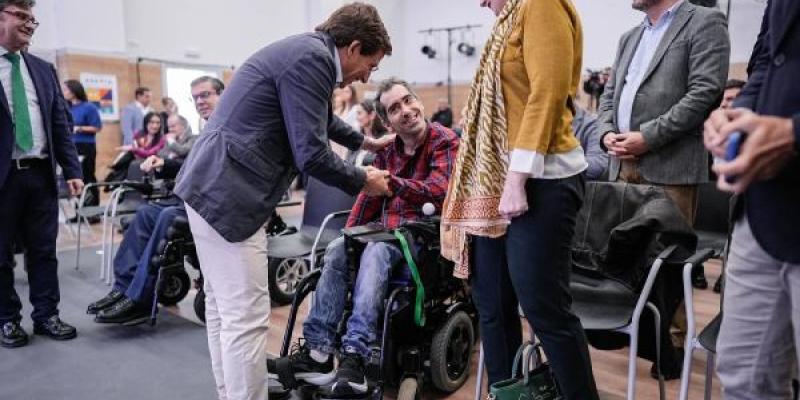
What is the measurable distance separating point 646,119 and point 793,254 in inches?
46.2

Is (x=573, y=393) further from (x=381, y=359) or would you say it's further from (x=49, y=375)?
(x=49, y=375)

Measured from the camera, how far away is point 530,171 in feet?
4.05

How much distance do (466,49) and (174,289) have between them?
8281 mm

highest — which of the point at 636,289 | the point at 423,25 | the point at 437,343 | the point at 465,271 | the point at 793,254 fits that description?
the point at 423,25

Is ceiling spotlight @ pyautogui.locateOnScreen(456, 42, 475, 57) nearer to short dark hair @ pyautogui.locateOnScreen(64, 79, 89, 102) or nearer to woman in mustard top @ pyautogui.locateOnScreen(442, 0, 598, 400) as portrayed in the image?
short dark hair @ pyautogui.locateOnScreen(64, 79, 89, 102)

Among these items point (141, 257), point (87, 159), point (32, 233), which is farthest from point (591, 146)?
point (87, 159)

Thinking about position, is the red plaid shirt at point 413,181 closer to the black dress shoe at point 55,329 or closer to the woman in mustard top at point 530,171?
the woman in mustard top at point 530,171

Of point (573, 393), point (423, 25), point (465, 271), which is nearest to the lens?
point (573, 393)

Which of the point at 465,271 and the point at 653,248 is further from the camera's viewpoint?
the point at 653,248

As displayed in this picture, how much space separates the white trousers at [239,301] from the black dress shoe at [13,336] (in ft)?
4.74

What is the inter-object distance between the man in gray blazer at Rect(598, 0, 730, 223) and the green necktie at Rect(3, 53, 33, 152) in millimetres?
2429

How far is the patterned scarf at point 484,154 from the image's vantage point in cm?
133

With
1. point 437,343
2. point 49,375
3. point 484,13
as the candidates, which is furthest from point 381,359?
point 484,13

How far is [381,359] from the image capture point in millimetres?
1763
